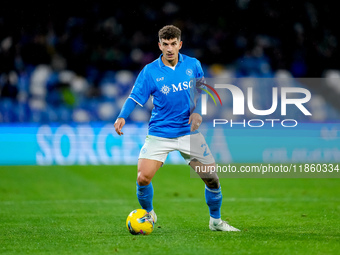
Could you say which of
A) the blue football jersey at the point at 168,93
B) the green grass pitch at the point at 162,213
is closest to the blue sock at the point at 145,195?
the green grass pitch at the point at 162,213

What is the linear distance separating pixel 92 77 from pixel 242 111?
5.06m

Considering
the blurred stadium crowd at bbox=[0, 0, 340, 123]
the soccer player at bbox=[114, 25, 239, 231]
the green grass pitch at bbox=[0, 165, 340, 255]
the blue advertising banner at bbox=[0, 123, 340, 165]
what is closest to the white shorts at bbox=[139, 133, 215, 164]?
the soccer player at bbox=[114, 25, 239, 231]

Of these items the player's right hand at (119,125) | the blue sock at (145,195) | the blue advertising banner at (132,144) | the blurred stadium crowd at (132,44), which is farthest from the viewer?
the blurred stadium crowd at (132,44)

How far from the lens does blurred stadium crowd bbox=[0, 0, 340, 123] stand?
17094 mm

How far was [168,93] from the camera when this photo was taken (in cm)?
679

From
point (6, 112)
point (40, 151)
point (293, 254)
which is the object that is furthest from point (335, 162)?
point (293, 254)

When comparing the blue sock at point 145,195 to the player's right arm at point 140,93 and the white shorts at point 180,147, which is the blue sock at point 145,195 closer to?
the white shorts at point 180,147

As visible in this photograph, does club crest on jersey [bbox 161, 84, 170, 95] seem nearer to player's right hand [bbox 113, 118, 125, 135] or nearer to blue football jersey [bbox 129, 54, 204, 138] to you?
blue football jersey [bbox 129, 54, 204, 138]

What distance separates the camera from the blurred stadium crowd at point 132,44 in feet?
56.1

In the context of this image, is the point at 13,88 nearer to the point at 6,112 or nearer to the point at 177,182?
the point at 6,112

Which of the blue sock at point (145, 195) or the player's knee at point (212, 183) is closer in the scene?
the player's knee at point (212, 183)

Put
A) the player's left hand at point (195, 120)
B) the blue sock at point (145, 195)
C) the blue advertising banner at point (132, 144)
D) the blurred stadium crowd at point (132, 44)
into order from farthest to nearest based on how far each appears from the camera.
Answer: the blurred stadium crowd at point (132, 44) < the blue advertising banner at point (132, 144) < the blue sock at point (145, 195) < the player's left hand at point (195, 120)

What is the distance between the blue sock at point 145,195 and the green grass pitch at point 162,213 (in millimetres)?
319

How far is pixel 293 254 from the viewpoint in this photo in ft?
18.0
